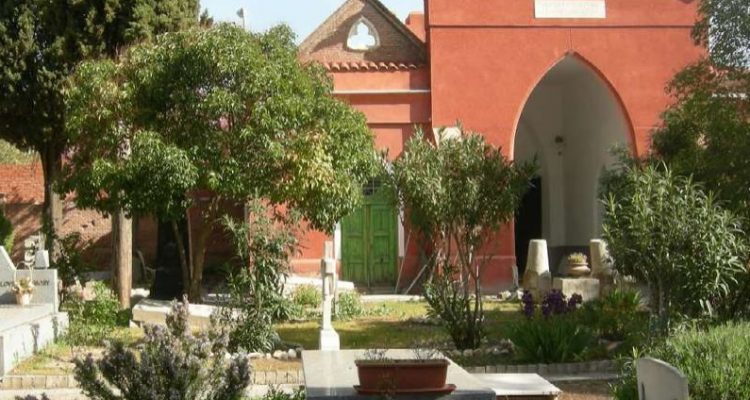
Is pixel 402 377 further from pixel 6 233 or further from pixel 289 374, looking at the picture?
pixel 6 233

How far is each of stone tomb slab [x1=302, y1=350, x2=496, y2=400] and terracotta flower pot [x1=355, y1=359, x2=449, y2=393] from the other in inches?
3.5

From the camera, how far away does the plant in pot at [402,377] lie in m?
7.50

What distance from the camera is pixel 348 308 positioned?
1917cm

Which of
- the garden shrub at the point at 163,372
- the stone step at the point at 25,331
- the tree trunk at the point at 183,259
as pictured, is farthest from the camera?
the tree trunk at the point at 183,259

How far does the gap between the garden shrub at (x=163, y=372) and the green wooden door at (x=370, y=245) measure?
52.7 ft

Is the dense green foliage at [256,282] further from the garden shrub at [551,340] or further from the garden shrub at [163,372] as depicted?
the garden shrub at [163,372]

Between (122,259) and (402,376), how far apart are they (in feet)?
44.5

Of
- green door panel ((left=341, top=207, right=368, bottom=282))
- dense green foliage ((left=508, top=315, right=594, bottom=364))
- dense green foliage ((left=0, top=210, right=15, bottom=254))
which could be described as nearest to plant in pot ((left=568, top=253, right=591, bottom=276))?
green door panel ((left=341, top=207, right=368, bottom=282))

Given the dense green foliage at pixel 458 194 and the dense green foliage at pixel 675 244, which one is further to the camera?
the dense green foliage at pixel 458 194

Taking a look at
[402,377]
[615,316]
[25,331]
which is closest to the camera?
[402,377]

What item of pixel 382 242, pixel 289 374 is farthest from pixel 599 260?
pixel 289 374

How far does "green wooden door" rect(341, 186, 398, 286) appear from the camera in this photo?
79.9 ft

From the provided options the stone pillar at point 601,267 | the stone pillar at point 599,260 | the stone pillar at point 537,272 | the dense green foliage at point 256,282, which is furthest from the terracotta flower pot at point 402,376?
the stone pillar at point 537,272

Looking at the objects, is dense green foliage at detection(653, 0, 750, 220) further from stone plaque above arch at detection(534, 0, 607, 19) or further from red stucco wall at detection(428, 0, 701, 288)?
stone plaque above arch at detection(534, 0, 607, 19)
